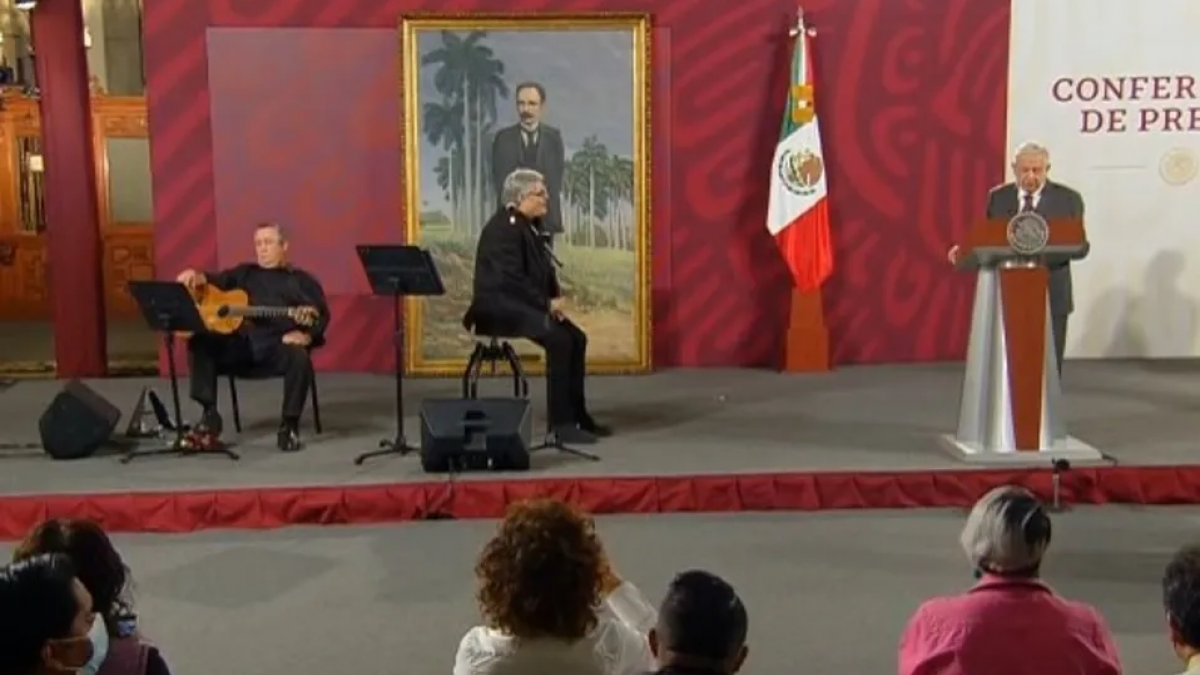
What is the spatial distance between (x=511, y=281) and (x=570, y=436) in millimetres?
754

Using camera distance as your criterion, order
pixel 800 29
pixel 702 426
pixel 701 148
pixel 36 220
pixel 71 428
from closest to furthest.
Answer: pixel 71 428 < pixel 702 426 < pixel 800 29 < pixel 701 148 < pixel 36 220

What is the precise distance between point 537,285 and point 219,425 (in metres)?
1.59

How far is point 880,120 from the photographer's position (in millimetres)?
8344

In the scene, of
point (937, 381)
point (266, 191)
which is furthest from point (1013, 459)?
point (266, 191)

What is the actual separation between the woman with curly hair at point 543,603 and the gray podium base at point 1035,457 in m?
3.68

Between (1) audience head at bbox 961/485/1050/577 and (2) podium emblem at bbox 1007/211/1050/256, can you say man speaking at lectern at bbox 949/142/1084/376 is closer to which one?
(2) podium emblem at bbox 1007/211/1050/256

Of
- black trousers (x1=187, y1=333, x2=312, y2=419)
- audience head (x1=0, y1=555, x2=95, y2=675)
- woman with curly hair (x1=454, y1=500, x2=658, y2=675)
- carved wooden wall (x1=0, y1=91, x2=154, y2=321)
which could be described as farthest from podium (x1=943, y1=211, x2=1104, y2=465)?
carved wooden wall (x1=0, y1=91, x2=154, y2=321)

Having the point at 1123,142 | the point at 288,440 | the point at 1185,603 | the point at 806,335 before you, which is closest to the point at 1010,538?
the point at 1185,603

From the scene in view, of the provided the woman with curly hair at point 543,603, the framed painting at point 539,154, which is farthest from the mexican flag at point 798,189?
the woman with curly hair at point 543,603

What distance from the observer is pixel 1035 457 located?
5.77 metres

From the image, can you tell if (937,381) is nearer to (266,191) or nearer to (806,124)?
(806,124)

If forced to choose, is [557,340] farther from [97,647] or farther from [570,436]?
[97,647]

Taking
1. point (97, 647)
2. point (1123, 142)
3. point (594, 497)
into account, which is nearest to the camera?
point (97, 647)

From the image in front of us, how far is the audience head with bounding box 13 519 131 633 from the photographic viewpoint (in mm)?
2375
